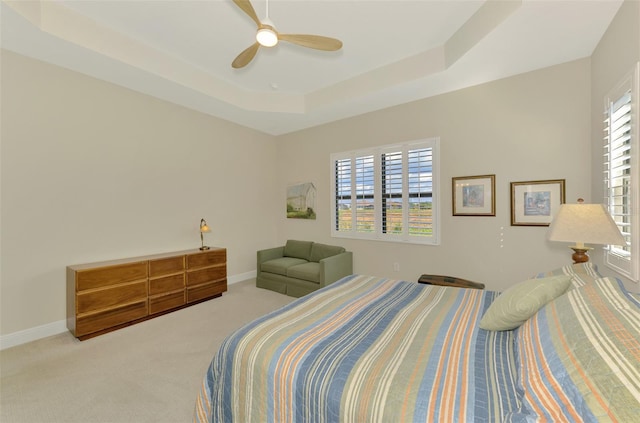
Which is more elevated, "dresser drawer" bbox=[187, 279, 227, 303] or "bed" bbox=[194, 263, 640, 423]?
"bed" bbox=[194, 263, 640, 423]

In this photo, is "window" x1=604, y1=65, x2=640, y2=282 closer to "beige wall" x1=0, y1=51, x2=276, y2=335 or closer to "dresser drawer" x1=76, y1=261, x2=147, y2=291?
"dresser drawer" x1=76, y1=261, x2=147, y2=291

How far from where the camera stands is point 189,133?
176 inches

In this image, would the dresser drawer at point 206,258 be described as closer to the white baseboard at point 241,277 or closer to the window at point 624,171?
the white baseboard at point 241,277

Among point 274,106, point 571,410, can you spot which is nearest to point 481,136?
point 274,106

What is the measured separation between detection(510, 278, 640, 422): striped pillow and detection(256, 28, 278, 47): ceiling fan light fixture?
2.53 meters

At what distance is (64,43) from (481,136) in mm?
4869

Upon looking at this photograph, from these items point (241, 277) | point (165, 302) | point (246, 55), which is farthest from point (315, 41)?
point (241, 277)

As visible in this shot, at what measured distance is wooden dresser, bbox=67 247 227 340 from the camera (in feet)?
9.82

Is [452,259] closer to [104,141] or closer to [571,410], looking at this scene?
[571,410]

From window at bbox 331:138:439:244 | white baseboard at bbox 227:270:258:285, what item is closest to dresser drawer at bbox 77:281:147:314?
white baseboard at bbox 227:270:258:285

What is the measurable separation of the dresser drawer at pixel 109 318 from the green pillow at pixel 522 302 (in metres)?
3.74

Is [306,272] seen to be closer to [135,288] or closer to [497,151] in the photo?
[135,288]

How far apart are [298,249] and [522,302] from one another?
4.04 meters

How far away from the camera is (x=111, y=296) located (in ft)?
10.4
